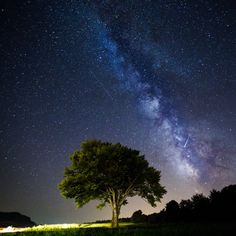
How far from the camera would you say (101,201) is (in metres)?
45.8

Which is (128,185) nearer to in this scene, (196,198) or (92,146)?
(92,146)

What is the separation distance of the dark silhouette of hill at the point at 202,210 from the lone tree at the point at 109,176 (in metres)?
5.07

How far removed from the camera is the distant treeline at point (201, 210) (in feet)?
136

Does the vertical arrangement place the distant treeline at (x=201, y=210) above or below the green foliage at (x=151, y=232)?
above

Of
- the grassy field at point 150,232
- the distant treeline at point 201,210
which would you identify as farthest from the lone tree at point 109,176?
the grassy field at point 150,232

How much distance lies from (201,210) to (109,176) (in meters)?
14.6

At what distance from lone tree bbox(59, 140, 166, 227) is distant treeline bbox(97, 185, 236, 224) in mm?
5067

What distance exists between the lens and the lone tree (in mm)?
40688

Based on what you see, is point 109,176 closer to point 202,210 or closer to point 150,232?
point 202,210

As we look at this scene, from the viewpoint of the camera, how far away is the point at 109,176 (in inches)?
1590

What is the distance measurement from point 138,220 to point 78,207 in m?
12.1

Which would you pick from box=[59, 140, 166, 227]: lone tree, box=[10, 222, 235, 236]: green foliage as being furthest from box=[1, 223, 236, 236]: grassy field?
box=[59, 140, 166, 227]: lone tree

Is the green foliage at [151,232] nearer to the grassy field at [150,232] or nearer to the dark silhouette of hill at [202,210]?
the grassy field at [150,232]

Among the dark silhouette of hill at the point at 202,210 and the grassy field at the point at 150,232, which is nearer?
the grassy field at the point at 150,232
